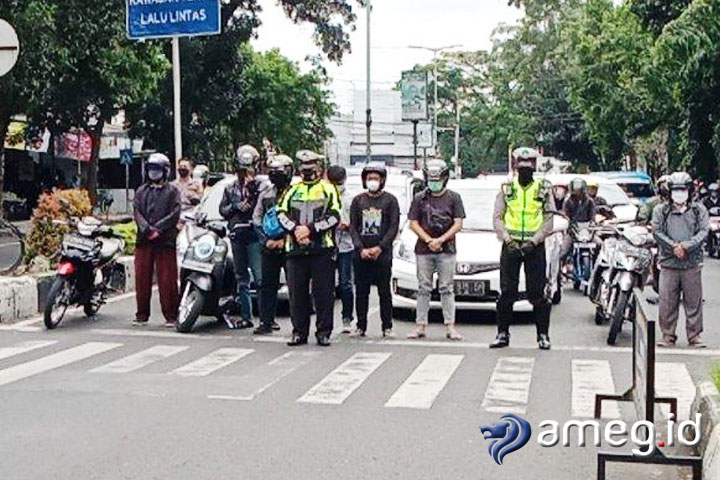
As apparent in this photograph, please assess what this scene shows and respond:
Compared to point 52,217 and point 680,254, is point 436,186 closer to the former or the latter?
point 680,254

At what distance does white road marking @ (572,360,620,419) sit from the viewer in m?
7.68

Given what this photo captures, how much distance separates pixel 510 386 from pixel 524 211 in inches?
87.6

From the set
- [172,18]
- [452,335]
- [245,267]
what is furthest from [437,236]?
[172,18]

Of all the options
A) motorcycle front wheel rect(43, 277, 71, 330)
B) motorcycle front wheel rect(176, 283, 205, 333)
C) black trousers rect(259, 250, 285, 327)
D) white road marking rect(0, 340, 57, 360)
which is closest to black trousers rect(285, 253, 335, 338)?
black trousers rect(259, 250, 285, 327)

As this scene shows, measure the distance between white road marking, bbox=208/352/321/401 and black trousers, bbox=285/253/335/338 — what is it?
0.55 meters

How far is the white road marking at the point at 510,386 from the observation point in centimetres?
780

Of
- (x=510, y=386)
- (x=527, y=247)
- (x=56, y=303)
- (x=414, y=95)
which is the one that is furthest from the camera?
(x=414, y=95)

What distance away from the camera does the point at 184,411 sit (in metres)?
7.57

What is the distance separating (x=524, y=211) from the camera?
10258mm

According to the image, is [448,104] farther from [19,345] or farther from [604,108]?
[19,345]

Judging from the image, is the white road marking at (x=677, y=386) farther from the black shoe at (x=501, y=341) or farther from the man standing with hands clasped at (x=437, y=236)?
the man standing with hands clasped at (x=437, y=236)

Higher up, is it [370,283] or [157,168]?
→ [157,168]

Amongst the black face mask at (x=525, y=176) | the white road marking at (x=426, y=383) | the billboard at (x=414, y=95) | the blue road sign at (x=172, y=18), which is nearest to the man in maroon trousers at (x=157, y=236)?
the white road marking at (x=426, y=383)

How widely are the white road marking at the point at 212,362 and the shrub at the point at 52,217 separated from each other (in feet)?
14.4
